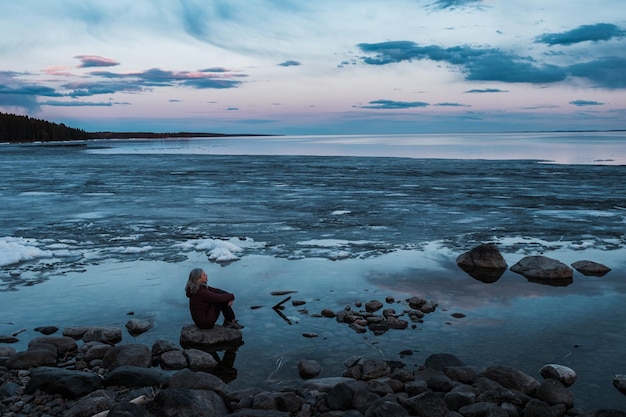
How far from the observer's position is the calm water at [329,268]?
28.7ft

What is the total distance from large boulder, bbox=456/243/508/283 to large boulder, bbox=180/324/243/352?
6.24 m

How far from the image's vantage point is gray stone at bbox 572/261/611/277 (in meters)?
13.0

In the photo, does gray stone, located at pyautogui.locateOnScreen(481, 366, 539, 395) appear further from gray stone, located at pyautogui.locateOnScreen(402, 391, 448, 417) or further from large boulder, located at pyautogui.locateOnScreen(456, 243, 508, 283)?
large boulder, located at pyautogui.locateOnScreen(456, 243, 508, 283)

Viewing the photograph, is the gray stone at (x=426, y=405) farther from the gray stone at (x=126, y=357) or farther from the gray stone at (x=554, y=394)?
the gray stone at (x=126, y=357)

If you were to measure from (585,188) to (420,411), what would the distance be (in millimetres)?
29177

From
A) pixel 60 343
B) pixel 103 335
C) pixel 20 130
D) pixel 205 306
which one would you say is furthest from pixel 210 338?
pixel 20 130

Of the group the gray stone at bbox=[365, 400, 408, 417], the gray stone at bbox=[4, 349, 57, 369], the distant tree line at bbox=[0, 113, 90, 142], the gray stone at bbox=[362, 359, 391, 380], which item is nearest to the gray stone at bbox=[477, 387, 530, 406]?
the gray stone at bbox=[365, 400, 408, 417]

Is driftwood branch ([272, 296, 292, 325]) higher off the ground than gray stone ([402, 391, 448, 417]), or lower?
lower

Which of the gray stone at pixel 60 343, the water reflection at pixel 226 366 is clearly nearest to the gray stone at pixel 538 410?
the water reflection at pixel 226 366

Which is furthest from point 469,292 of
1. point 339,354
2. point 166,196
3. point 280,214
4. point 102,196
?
point 102,196

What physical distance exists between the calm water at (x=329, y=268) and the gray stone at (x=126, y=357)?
115 cm

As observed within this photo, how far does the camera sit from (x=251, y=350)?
28.4ft

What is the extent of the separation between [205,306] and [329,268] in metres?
4.78

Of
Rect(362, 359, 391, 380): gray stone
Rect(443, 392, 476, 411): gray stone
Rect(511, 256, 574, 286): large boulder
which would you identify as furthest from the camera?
Rect(511, 256, 574, 286): large boulder
